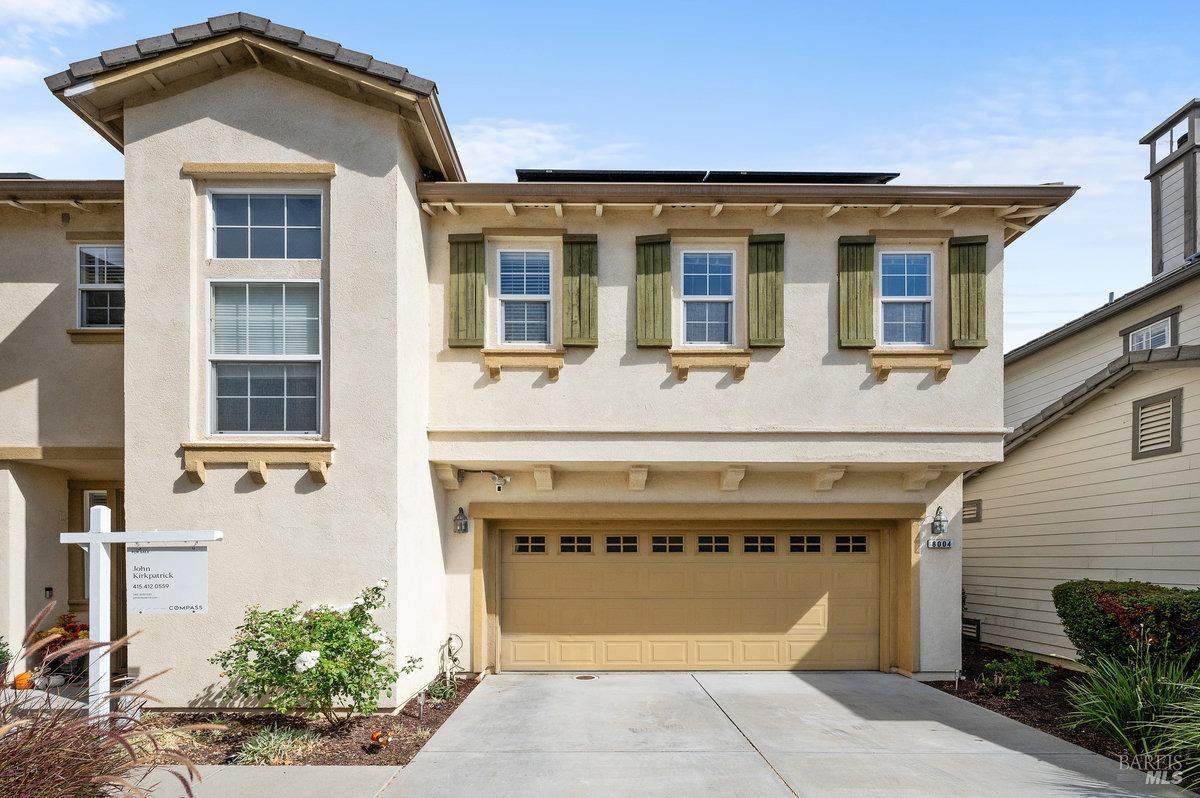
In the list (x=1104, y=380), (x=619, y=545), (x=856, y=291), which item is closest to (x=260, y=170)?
(x=619, y=545)

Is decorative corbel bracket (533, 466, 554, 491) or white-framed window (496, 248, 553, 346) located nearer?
white-framed window (496, 248, 553, 346)

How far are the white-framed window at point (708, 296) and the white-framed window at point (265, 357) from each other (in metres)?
4.34

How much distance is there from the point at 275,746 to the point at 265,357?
3.81 metres

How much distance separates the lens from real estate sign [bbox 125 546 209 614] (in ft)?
23.4

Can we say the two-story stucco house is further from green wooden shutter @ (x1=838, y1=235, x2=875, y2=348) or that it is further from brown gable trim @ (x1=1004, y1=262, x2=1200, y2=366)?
brown gable trim @ (x1=1004, y1=262, x2=1200, y2=366)

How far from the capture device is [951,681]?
10.0 metres

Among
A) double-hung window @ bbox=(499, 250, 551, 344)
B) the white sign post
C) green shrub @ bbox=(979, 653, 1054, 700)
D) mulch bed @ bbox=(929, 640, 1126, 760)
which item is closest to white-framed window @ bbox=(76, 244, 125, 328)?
the white sign post

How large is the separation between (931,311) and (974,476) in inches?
180

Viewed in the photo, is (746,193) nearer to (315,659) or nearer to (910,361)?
(910,361)

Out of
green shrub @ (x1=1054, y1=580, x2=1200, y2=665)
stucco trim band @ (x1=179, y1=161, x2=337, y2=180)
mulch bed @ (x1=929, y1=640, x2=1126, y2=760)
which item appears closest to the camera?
mulch bed @ (x1=929, y1=640, x2=1126, y2=760)

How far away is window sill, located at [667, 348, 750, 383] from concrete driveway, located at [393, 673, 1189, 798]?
3.82 metres

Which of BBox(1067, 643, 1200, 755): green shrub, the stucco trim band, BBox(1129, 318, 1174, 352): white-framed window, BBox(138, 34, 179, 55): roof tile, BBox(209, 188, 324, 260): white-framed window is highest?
BBox(138, 34, 179, 55): roof tile

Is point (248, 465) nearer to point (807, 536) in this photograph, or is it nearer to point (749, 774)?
point (749, 774)

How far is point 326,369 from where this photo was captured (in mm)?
8258
